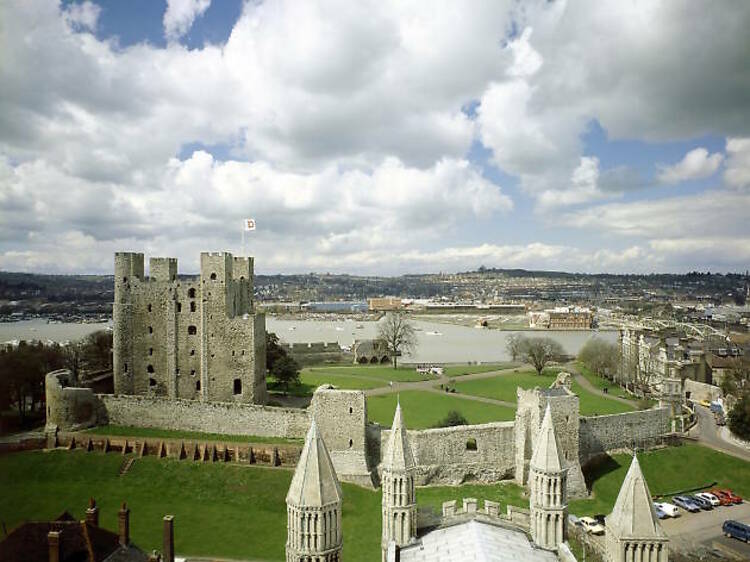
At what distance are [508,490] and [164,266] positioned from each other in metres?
18.8

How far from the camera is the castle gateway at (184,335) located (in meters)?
25.9

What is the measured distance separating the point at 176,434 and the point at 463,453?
12.3 meters

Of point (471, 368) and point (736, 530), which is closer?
point (736, 530)

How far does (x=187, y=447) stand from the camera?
71.8 feet

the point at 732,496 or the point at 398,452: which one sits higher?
the point at 398,452

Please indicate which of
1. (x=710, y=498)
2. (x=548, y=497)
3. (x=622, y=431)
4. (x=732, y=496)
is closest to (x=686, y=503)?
(x=710, y=498)

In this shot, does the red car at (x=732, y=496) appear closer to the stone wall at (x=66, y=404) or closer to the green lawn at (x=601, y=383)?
the green lawn at (x=601, y=383)

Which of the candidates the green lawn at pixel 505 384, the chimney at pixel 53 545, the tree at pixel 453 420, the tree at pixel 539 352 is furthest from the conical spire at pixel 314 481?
the tree at pixel 539 352

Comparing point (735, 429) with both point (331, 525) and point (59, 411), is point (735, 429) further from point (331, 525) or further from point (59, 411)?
point (59, 411)

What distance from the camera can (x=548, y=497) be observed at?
11328 millimetres

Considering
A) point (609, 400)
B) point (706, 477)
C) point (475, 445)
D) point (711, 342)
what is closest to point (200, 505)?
point (475, 445)

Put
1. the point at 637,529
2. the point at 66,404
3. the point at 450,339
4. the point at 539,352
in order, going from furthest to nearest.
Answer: the point at 450,339
the point at 539,352
the point at 66,404
the point at 637,529

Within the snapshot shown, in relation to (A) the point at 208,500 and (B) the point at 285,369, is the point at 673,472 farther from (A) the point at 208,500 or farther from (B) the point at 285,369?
(B) the point at 285,369

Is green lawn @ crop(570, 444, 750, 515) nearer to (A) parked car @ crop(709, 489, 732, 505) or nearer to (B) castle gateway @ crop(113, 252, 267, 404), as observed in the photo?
(A) parked car @ crop(709, 489, 732, 505)
